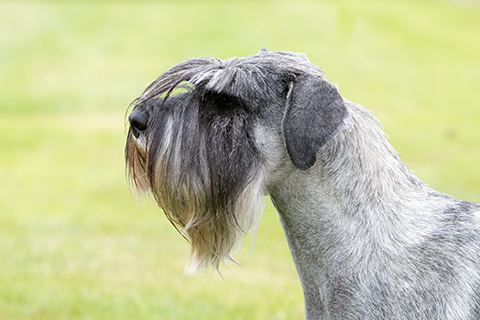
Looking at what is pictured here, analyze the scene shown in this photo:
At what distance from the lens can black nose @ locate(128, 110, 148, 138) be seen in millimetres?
3307

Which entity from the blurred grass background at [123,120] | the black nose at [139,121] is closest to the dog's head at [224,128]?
the black nose at [139,121]

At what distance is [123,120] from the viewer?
17.0 metres

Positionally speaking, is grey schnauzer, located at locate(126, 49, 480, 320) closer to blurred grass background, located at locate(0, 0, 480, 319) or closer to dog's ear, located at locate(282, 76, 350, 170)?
dog's ear, located at locate(282, 76, 350, 170)

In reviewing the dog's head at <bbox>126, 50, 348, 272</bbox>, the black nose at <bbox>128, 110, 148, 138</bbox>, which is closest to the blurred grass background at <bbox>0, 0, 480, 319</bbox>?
the dog's head at <bbox>126, 50, 348, 272</bbox>

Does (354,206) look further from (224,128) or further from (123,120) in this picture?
(123,120)

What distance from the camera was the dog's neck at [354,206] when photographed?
10.1ft

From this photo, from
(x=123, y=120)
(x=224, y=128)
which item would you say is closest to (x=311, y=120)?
(x=224, y=128)

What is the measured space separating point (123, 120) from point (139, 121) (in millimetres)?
14057

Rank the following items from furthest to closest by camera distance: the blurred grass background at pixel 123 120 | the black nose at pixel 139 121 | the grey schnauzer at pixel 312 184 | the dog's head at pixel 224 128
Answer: the blurred grass background at pixel 123 120 → the black nose at pixel 139 121 → the dog's head at pixel 224 128 → the grey schnauzer at pixel 312 184

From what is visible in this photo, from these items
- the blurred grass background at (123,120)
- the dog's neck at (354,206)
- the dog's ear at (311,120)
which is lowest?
the blurred grass background at (123,120)

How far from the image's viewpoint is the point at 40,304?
6.14 m

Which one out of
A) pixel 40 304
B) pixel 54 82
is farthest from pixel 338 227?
pixel 54 82

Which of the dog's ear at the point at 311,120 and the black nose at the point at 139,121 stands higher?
the dog's ear at the point at 311,120

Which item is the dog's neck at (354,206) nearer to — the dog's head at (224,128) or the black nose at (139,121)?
the dog's head at (224,128)
